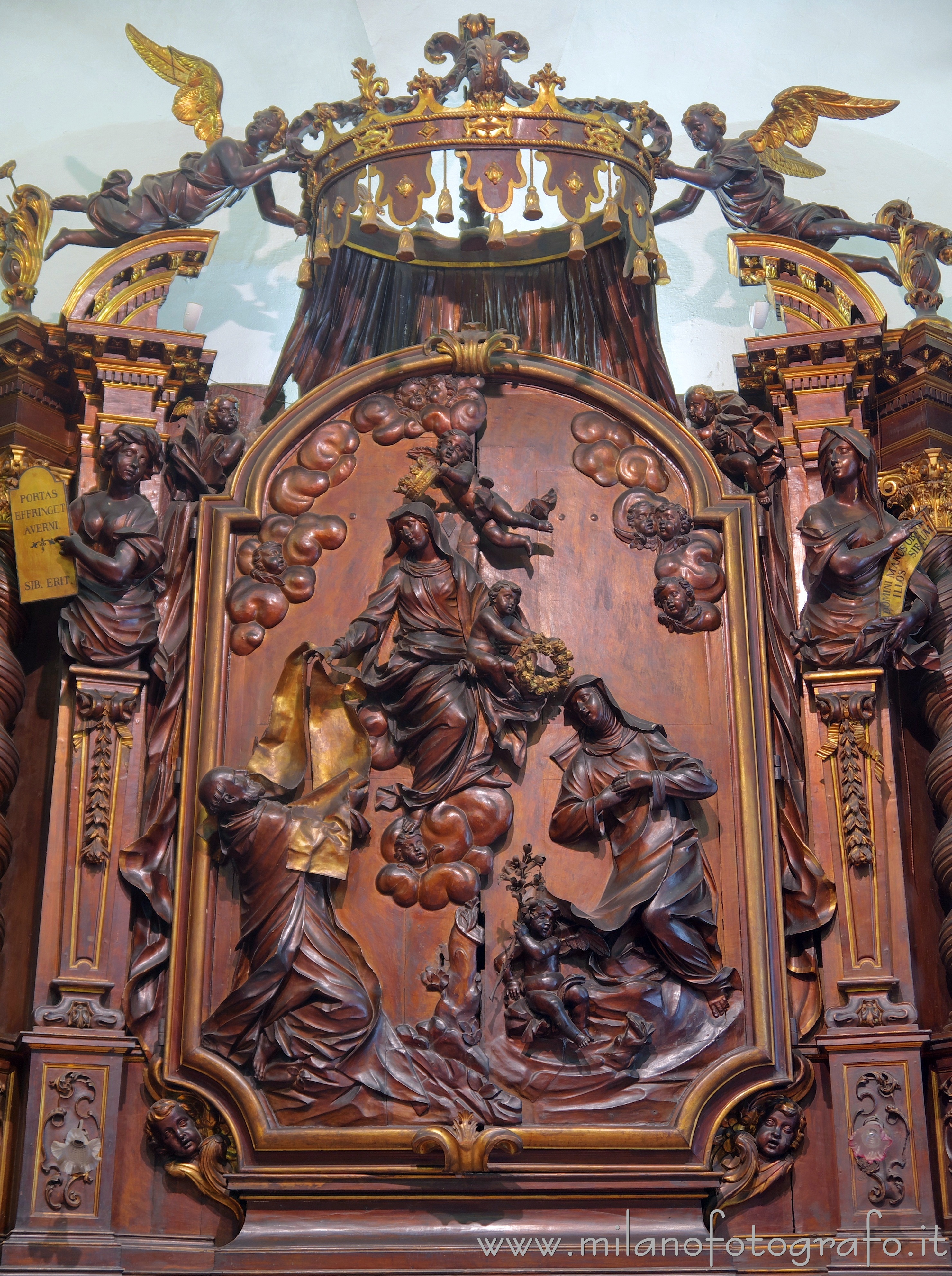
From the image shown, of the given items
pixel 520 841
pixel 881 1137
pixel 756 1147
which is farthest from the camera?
pixel 520 841

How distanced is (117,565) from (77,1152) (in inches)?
90.1

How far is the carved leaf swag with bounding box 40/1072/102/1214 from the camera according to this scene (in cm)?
695

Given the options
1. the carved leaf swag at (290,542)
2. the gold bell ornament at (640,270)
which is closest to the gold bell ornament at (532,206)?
the gold bell ornament at (640,270)

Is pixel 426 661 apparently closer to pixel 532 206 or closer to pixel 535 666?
pixel 535 666

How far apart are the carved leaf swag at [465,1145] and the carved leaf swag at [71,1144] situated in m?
1.19

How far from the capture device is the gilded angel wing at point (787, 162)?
29.5 ft

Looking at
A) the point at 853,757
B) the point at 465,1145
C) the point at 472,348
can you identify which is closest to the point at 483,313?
the point at 472,348

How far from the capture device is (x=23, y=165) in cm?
1007

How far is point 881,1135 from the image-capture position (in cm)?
703

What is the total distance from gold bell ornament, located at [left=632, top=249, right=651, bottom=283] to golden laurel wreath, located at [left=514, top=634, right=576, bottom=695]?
1662mm

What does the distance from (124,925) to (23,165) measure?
4606 millimetres

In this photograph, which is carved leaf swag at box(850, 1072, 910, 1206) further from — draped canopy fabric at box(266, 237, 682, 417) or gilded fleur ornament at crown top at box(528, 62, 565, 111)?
gilded fleur ornament at crown top at box(528, 62, 565, 111)

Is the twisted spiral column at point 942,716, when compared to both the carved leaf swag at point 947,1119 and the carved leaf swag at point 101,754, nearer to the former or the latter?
the carved leaf swag at point 947,1119

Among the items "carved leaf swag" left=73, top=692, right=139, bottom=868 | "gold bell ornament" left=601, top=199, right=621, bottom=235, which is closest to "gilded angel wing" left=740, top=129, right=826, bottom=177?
"gold bell ornament" left=601, top=199, right=621, bottom=235
